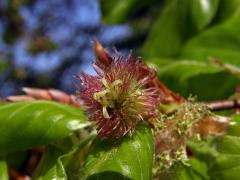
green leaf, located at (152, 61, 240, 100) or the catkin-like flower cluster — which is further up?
green leaf, located at (152, 61, 240, 100)

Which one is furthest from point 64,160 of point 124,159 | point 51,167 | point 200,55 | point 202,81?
point 200,55

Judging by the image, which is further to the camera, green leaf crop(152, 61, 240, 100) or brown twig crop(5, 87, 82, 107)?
green leaf crop(152, 61, 240, 100)

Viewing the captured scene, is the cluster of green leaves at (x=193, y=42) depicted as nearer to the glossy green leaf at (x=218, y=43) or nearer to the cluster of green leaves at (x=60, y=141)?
the glossy green leaf at (x=218, y=43)

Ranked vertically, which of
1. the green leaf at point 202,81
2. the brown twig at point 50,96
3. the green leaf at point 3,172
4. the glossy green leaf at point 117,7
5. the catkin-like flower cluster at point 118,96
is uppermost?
the glossy green leaf at point 117,7

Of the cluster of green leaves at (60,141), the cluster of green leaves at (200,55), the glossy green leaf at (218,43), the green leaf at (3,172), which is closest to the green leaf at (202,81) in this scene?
the cluster of green leaves at (200,55)

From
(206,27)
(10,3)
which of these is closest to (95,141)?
(206,27)

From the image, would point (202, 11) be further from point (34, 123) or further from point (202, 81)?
point (34, 123)

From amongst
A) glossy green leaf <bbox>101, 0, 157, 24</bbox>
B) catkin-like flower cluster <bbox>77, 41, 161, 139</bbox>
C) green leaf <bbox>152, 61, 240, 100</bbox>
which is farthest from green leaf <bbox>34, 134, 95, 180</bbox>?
glossy green leaf <bbox>101, 0, 157, 24</bbox>

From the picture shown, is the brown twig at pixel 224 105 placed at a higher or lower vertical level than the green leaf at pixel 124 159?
higher

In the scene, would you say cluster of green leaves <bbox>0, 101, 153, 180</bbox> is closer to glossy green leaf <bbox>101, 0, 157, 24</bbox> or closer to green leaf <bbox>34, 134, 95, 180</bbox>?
green leaf <bbox>34, 134, 95, 180</bbox>

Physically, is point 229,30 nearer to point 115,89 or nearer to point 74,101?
point 74,101
